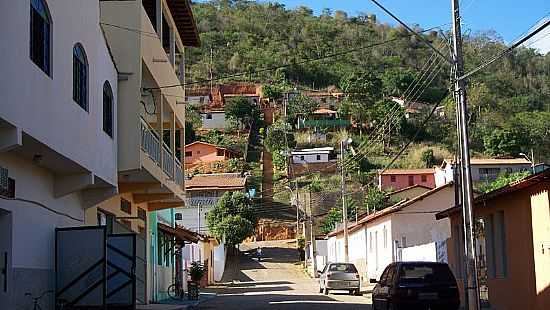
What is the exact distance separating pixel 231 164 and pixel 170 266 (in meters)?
60.7

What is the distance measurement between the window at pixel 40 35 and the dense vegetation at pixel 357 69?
23.8m

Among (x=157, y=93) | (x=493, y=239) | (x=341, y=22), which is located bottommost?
(x=493, y=239)

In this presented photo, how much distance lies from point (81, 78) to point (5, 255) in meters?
4.18

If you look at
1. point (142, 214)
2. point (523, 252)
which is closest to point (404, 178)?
point (142, 214)

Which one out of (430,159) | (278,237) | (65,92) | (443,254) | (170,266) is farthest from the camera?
(430,159)

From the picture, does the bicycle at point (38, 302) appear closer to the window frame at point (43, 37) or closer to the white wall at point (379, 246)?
the window frame at point (43, 37)

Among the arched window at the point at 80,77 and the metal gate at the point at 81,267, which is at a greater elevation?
the arched window at the point at 80,77

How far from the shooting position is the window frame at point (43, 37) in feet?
44.6

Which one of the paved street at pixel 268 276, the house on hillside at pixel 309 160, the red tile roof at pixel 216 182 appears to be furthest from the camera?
the house on hillside at pixel 309 160

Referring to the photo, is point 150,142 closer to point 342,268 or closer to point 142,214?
point 142,214

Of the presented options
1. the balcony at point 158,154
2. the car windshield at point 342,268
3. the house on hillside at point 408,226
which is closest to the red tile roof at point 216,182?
the house on hillside at point 408,226

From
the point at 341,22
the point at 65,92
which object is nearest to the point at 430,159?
the point at 341,22

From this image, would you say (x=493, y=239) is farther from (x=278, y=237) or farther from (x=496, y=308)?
(x=278, y=237)

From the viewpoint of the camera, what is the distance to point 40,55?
14180 millimetres
